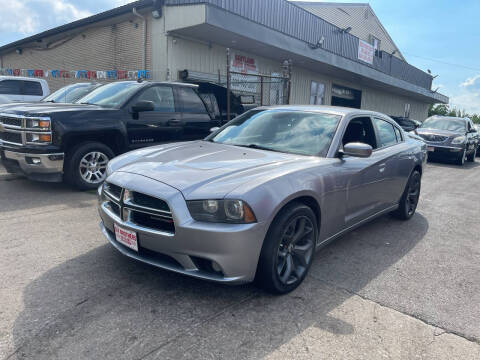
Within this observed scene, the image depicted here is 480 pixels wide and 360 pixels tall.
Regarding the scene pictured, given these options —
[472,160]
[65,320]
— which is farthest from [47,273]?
[472,160]

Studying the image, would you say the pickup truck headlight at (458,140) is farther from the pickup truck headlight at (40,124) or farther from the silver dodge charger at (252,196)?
the pickup truck headlight at (40,124)

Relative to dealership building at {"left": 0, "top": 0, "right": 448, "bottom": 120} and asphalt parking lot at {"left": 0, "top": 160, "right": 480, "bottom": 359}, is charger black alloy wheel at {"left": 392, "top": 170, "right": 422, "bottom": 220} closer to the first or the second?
asphalt parking lot at {"left": 0, "top": 160, "right": 480, "bottom": 359}

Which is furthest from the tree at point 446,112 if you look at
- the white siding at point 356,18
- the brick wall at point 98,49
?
the brick wall at point 98,49

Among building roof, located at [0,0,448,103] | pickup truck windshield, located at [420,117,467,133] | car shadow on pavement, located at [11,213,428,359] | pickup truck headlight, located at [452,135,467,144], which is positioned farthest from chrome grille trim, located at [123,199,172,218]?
pickup truck windshield, located at [420,117,467,133]

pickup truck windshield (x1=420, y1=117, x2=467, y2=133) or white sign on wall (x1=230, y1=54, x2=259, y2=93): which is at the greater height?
white sign on wall (x1=230, y1=54, x2=259, y2=93)

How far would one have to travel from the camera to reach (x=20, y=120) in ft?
17.7

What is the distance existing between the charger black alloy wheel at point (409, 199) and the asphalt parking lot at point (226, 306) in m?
0.92

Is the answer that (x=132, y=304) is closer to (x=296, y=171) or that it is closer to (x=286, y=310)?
(x=286, y=310)

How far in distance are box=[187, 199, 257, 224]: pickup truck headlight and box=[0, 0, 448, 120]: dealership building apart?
775cm

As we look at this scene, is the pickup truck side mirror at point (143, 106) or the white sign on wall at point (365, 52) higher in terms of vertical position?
the white sign on wall at point (365, 52)

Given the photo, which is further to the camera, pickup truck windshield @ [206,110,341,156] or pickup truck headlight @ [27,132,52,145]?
pickup truck headlight @ [27,132,52,145]

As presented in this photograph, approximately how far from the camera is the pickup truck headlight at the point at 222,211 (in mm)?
2539

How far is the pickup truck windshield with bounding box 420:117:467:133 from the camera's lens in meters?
13.3

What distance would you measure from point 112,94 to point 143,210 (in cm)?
428
